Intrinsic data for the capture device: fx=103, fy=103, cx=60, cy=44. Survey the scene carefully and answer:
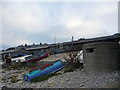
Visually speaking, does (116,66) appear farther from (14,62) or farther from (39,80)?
(14,62)

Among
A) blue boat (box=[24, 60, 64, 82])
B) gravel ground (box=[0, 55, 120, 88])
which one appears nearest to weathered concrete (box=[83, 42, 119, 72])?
gravel ground (box=[0, 55, 120, 88])

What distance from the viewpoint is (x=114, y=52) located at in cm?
753

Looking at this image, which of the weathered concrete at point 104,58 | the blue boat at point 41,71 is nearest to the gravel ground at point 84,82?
the weathered concrete at point 104,58

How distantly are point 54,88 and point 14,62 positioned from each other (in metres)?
13.1

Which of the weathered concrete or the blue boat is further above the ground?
the weathered concrete

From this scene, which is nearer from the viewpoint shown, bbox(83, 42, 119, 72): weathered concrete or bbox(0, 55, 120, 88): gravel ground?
bbox(0, 55, 120, 88): gravel ground

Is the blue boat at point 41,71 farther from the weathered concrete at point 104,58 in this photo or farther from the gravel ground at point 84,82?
the weathered concrete at point 104,58

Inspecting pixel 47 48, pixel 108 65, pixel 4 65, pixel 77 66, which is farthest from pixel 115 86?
pixel 47 48

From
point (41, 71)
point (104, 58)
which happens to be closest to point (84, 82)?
point (104, 58)

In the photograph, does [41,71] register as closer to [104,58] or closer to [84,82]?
[84,82]

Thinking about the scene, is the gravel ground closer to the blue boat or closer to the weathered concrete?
the weathered concrete

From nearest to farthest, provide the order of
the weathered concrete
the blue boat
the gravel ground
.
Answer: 1. the gravel ground
2. the weathered concrete
3. the blue boat

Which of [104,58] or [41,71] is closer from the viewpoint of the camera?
[104,58]

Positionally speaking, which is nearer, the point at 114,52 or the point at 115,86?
the point at 115,86
